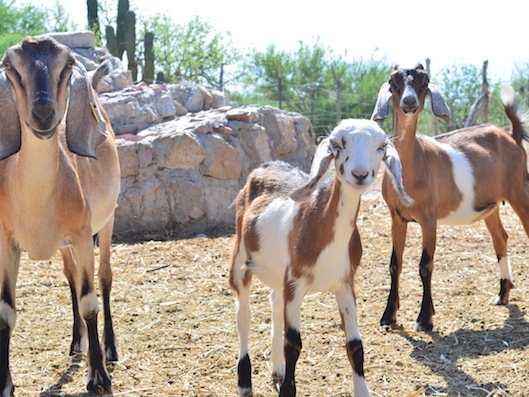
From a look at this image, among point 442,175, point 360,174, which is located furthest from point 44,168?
point 442,175

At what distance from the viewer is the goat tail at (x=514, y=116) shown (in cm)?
664

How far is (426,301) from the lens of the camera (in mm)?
5637

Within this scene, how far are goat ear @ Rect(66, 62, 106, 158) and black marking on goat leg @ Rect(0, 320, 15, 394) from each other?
1.11 m

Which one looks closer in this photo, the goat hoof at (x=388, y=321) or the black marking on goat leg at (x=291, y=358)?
the black marking on goat leg at (x=291, y=358)

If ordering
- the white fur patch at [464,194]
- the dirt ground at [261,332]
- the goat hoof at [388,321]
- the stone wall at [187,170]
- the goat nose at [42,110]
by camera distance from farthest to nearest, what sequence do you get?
the stone wall at [187,170] < the white fur patch at [464,194] < the goat hoof at [388,321] < the dirt ground at [261,332] < the goat nose at [42,110]

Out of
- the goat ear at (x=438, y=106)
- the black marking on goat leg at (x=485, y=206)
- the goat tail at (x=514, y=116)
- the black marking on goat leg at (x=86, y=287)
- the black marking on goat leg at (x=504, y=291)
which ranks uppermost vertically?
the goat ear at (x=438, y=106)

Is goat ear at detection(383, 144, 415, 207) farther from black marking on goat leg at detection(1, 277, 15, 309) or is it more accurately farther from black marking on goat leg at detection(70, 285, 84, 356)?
black marking on goat leg at detection(70, 285, 84, 356)

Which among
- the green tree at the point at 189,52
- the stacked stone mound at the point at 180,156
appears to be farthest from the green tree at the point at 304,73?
the stacked stone mound at the point at 180,156

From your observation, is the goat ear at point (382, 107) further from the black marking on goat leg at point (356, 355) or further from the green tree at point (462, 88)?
the green tree at point (462, 88)

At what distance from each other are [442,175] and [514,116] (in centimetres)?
106

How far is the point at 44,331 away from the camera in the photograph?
5.65 meters

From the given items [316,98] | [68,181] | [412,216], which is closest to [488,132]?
[412,216]

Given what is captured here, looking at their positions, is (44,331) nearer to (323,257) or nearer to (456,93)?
(323,257)

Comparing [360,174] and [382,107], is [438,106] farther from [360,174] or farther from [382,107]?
[360,174]
